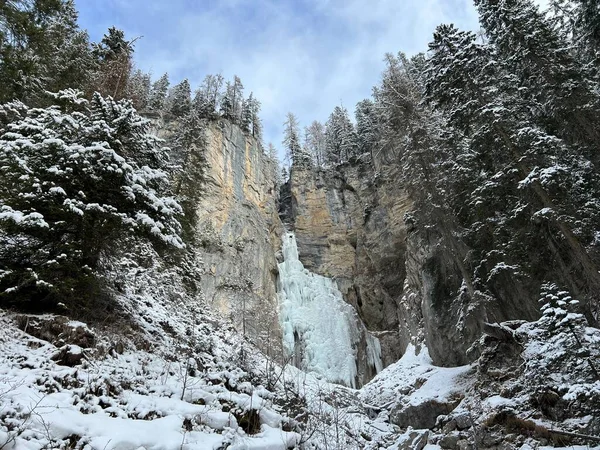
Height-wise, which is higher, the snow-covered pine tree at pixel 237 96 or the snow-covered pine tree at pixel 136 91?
the snow-covered pine tree at pixel 237 96

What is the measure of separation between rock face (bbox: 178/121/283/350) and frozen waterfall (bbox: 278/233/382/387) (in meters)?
1.56

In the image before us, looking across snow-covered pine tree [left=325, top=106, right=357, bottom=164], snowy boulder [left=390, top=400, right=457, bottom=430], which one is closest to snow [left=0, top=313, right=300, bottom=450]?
snowy boulder [left=390, top=400, right=457, bottom=430]

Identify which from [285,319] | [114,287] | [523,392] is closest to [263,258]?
[285,319]

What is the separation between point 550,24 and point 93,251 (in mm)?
16734

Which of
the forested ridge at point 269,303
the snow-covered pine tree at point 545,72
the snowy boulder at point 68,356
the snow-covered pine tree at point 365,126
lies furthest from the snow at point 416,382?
the snow-covered pine tree at point 365,126

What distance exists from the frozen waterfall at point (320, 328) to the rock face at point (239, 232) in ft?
5.11

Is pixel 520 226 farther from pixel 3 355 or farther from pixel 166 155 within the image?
pixel 3 355

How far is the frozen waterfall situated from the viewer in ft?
89.0

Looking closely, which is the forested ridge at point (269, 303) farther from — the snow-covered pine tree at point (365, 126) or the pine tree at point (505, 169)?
the snow-covered pine tree at point (365, 126)

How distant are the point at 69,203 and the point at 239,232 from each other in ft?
78.6

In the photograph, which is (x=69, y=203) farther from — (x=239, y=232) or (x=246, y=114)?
(x=246, y=114)

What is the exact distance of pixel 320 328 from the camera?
29.5 m

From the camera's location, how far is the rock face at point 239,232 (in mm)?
26297

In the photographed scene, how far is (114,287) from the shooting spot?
9867 millimetres
